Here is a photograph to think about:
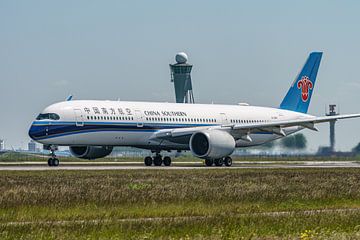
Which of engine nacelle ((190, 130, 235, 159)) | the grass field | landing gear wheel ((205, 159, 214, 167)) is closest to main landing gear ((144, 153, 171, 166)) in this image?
landing gear wheel ((205, 159, 214, 167))

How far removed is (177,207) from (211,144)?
1235 inches

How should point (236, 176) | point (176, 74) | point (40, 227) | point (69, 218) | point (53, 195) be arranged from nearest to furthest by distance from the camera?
1. point (40, 227)
2. point (69, 218)
3. point (53, 195)
4. point (236, 176)
5. point (176, 74)

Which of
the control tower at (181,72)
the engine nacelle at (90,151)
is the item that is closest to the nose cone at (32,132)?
the engine nacelle at (90,151)

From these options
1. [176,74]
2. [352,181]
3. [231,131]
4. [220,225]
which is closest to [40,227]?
[220,225]

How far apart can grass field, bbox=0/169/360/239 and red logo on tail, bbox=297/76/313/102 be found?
3158 cm

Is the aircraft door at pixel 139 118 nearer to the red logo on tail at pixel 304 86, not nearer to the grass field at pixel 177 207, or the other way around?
the grass field at pixel 177 207

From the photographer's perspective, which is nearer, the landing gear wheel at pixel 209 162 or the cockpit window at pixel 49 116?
the cockpit window at pixel 49 116

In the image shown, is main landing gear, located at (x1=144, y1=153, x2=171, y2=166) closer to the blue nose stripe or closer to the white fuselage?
the white fuselage

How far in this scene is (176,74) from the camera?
155250 mm

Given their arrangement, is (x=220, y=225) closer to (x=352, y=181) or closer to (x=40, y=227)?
(x=40, y=227)

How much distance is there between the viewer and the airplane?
51734 mm

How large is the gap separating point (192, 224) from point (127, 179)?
1769 centimetres

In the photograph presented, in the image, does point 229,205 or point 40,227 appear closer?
point 40,227

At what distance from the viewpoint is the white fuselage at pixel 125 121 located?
5144cm
